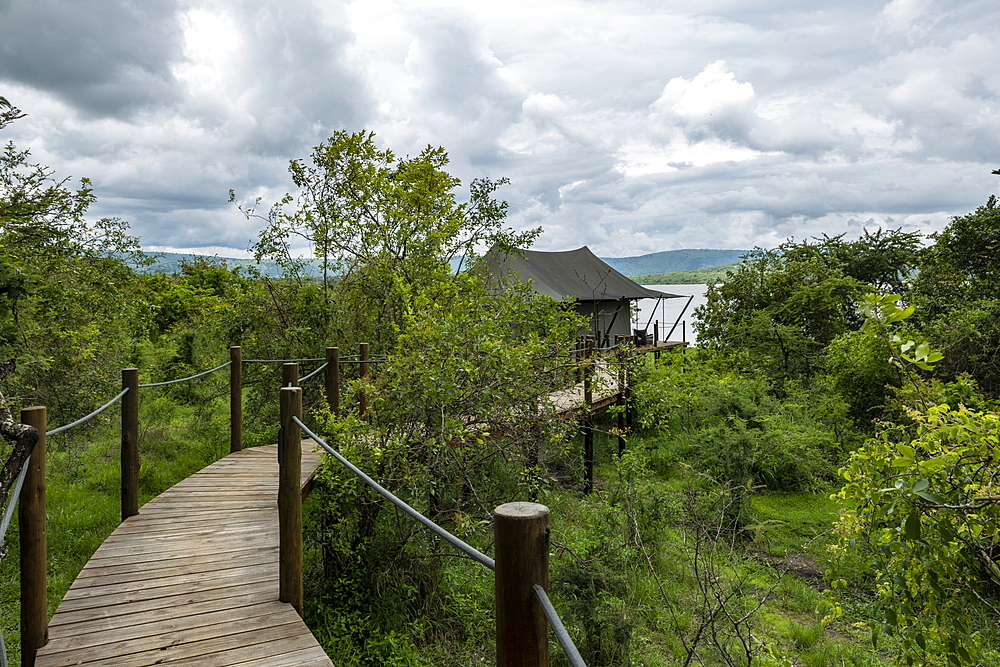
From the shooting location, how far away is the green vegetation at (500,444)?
351cm

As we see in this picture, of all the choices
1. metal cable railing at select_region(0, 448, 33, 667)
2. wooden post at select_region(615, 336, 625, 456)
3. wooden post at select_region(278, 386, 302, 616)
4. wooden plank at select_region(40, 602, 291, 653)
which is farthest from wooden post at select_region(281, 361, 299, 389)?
wooden post at select_region(615, 336, 625, 456)

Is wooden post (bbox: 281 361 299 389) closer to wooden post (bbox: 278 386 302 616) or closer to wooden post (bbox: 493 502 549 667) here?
wooden post (bbox: 278 386 302 616)

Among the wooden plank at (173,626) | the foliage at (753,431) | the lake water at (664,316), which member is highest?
the lake water at (664,316)

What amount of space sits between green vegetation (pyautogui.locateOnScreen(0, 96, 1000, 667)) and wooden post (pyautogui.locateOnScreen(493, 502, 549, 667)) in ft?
6.15

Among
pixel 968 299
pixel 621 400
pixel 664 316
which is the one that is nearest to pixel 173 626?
pixel 621 400

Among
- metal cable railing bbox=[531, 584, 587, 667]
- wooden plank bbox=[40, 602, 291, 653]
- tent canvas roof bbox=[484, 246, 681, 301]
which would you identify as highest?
tent canvas roof bbox=[484, 246, 681, 301]

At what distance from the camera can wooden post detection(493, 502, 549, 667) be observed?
1.42m

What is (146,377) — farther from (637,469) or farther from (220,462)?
(637,469)

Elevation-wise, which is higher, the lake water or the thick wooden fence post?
the lake water

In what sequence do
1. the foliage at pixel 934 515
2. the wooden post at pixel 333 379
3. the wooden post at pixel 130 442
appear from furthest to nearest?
1. the wooden post at pixel 333 379
2. the wooden post at pixel 130 442
3. the foliage at pixel 934 515

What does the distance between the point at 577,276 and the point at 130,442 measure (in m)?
17.0

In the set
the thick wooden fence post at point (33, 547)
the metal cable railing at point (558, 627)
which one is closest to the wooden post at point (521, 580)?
the metal cable railing at point (558, 627)

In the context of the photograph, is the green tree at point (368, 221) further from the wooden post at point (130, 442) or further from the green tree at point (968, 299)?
the green tree at point (968, 299)

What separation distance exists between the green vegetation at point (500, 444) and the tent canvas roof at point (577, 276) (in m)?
7.07
